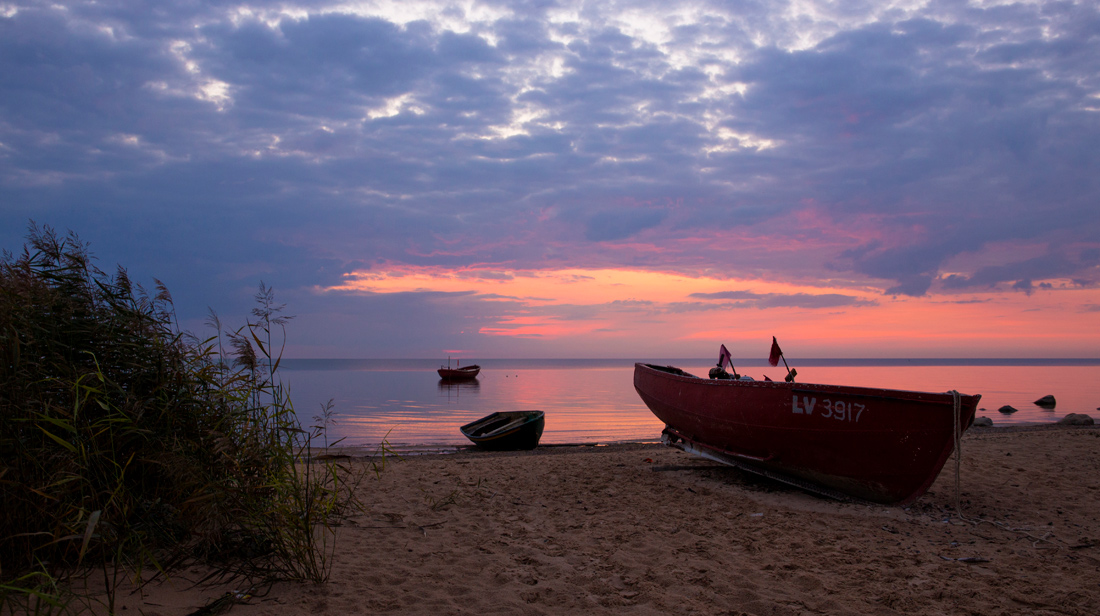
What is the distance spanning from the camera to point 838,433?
661 centimetres

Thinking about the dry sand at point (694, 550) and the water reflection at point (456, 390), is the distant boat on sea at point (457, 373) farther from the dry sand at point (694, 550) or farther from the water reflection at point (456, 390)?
the dry sand at point (694, 550)

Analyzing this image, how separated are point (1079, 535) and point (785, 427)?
2.81m

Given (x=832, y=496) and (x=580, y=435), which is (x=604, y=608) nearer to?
(x=832, y=496)

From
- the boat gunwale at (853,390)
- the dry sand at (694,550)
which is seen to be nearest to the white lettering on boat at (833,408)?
the boat gunwale at (853,390)

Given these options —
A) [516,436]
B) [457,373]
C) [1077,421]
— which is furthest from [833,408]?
[457,373]

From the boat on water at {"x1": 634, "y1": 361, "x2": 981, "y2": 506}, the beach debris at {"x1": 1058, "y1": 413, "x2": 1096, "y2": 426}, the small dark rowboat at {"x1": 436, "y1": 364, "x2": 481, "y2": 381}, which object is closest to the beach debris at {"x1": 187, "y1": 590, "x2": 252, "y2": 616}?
the boat on water at {"x1": 634, "y1": 361, "x2": 981, "y2": 506}

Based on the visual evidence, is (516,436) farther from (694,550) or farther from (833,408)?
(694,550)

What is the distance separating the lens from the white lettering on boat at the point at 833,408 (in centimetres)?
648

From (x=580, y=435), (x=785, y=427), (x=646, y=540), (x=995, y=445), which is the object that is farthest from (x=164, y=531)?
(x=580, y=435)

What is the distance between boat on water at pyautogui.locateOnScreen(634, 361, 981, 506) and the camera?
6066 mm

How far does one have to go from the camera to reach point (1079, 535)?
218 inches

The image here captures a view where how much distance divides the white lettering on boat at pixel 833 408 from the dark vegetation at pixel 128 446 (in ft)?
17.8

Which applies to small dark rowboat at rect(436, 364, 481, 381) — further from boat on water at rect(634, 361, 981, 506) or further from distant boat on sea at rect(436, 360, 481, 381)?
boat on water at rect(634, 361, 981, 506)

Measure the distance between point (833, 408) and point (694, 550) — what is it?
9.02ft
